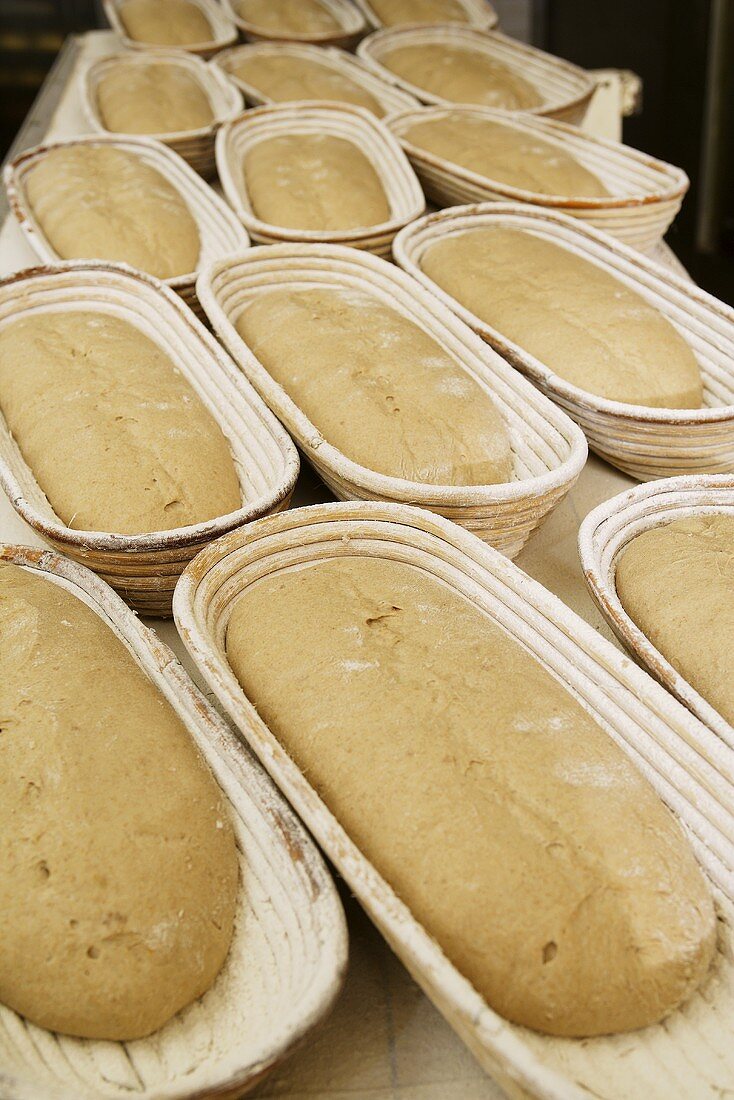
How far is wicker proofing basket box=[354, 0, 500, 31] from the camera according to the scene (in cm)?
342

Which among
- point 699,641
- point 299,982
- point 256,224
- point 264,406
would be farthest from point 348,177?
point 299,982

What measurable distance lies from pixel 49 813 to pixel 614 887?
1.92 ft

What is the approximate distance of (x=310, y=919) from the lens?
913 millimetres

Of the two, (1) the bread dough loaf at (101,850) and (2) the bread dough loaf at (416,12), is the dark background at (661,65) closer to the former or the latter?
(2) the bread dough loaf at (416,12)

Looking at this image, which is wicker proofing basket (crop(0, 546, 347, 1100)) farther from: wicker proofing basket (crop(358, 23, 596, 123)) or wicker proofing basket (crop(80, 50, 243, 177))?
wicker proofing basket (crop(358, 23, 596, 123))

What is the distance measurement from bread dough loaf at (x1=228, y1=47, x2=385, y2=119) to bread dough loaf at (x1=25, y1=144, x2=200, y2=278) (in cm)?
69

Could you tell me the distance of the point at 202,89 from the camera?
2.89m

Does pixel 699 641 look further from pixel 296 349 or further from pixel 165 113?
pixel 165 113

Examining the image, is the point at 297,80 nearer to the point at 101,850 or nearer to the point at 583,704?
the point at 583,704

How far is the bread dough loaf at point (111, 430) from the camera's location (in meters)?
1.42

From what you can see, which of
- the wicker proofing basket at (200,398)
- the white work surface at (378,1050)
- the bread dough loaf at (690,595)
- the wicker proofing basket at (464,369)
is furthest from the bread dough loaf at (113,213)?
the white work surface at (378,1050)

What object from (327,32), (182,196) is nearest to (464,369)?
(182,196)

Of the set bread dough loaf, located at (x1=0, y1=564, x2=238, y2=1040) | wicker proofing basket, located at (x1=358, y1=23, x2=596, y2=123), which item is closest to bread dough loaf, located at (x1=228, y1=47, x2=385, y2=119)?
wicker proofing basket, located at (x1=358, y1=23, x2=596, y2=123)

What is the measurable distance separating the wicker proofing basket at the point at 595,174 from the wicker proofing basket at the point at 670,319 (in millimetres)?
86
